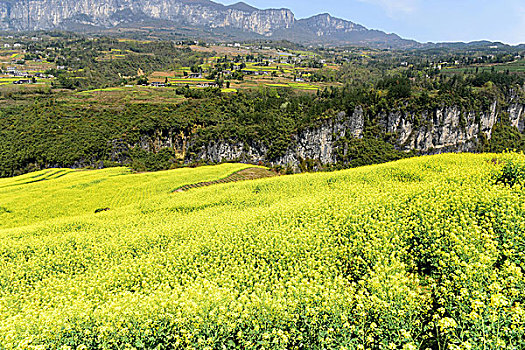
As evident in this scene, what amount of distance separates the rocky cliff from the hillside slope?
10457 centimetres

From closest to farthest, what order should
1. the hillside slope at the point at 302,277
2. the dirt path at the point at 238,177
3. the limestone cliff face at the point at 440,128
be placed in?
the hillside slope at the point at 302,277 → the dirt path at the point at 238,177 → the limestone cliff face at the point at 440,128

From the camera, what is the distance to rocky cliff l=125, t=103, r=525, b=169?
12469cm

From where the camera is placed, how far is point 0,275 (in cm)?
1581

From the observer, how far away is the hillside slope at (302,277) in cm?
699

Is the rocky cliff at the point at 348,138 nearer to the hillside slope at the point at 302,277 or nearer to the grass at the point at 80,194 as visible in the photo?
the grass at the point at 80,194

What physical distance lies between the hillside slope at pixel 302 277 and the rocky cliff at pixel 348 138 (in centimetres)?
10457

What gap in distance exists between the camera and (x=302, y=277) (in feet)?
32.8

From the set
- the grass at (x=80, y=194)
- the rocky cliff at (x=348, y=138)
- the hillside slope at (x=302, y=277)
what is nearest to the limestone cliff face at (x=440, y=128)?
the rocky cliff at (x=348, y=138)

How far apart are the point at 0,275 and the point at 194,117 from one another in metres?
115

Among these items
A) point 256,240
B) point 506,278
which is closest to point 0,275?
point 256,240

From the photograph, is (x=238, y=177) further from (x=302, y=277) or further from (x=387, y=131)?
(x=387, y=131)

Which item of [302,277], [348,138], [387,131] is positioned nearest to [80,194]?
[302,277]

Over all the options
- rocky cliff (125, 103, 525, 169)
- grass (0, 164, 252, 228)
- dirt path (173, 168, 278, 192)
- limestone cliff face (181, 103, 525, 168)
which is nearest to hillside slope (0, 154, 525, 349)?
grass (0, 164, 252, 228)

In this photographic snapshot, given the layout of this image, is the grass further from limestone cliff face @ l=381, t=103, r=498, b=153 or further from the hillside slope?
limestone cliff face @ l=381, t=103, r=498, b=153
